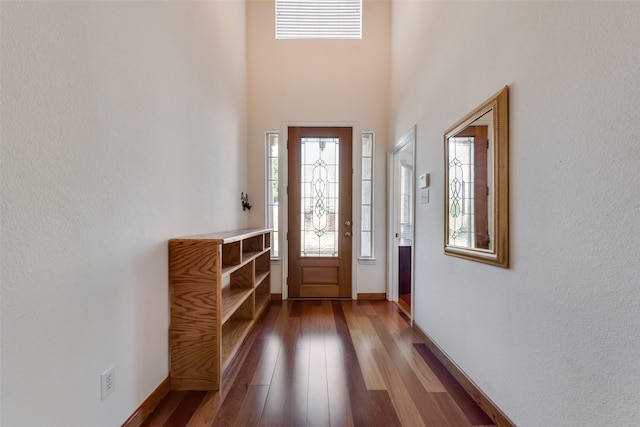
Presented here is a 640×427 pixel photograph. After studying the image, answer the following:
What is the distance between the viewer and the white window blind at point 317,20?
11.6 ft

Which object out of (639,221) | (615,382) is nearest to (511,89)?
(639,221)

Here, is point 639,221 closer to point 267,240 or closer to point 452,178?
point 452,178

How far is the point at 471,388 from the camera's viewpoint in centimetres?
165

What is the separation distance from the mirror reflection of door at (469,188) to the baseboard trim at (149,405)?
2112 millimetres

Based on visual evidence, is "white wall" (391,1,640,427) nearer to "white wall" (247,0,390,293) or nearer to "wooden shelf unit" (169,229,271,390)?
"wooden shelf unit" (169,229,271,390)

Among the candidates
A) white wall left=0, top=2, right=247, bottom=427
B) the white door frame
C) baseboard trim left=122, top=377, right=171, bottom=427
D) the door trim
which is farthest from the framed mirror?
baseboard trim left=122, top=377, right=171, bottom=427

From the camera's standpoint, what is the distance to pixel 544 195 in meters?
1.15

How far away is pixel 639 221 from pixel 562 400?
76cm

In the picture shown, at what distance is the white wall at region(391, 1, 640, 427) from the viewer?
0.86 meters

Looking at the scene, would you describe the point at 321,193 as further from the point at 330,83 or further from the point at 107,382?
the point at 107,382

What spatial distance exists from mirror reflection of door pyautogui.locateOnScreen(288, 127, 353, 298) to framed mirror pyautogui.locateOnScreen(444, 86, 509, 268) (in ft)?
5.56

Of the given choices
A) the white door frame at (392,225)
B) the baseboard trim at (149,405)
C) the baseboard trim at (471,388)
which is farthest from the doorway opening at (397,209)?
the baseboard trim at (149,405)

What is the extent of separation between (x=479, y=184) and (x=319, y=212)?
2212mm

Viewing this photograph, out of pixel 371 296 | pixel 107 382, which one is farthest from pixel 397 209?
pixel 107 382
